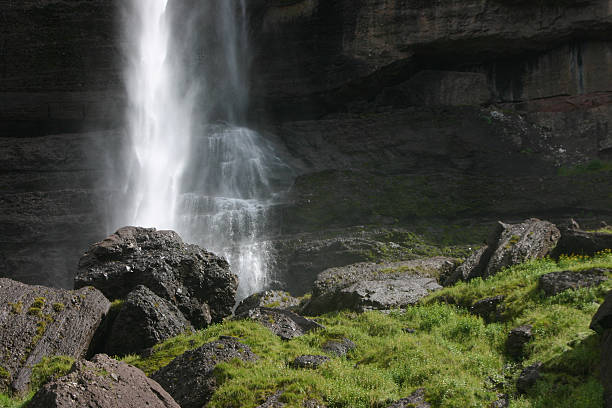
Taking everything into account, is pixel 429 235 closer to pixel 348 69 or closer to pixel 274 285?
pixel 274 285

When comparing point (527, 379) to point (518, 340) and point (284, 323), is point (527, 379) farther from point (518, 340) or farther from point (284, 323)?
point (284, 323)

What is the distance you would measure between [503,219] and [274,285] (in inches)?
437

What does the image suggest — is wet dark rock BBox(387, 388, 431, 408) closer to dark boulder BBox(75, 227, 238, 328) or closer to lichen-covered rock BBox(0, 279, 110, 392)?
lichen-covered rock BBox(0, 279, 110, 392)

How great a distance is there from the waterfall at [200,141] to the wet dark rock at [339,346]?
13577 mm

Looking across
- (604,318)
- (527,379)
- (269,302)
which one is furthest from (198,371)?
(269,302)

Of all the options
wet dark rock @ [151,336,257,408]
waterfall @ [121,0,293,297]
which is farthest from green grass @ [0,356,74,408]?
waterfall @ [121,0,293,297]

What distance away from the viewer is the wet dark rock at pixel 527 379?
7.17 m

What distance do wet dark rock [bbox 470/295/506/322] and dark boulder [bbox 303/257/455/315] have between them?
6.84 feet

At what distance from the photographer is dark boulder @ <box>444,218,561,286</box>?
47.1ft

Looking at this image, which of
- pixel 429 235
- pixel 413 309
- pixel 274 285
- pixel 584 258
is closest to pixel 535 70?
pixel 429 235

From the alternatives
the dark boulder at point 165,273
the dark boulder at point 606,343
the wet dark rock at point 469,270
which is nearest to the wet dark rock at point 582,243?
the wet dark rock at point 469,270

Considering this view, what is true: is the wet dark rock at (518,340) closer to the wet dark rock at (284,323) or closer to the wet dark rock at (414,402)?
the wet dark rock at (414,402)

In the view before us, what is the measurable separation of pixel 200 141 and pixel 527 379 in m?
29.3

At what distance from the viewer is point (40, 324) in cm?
1027
